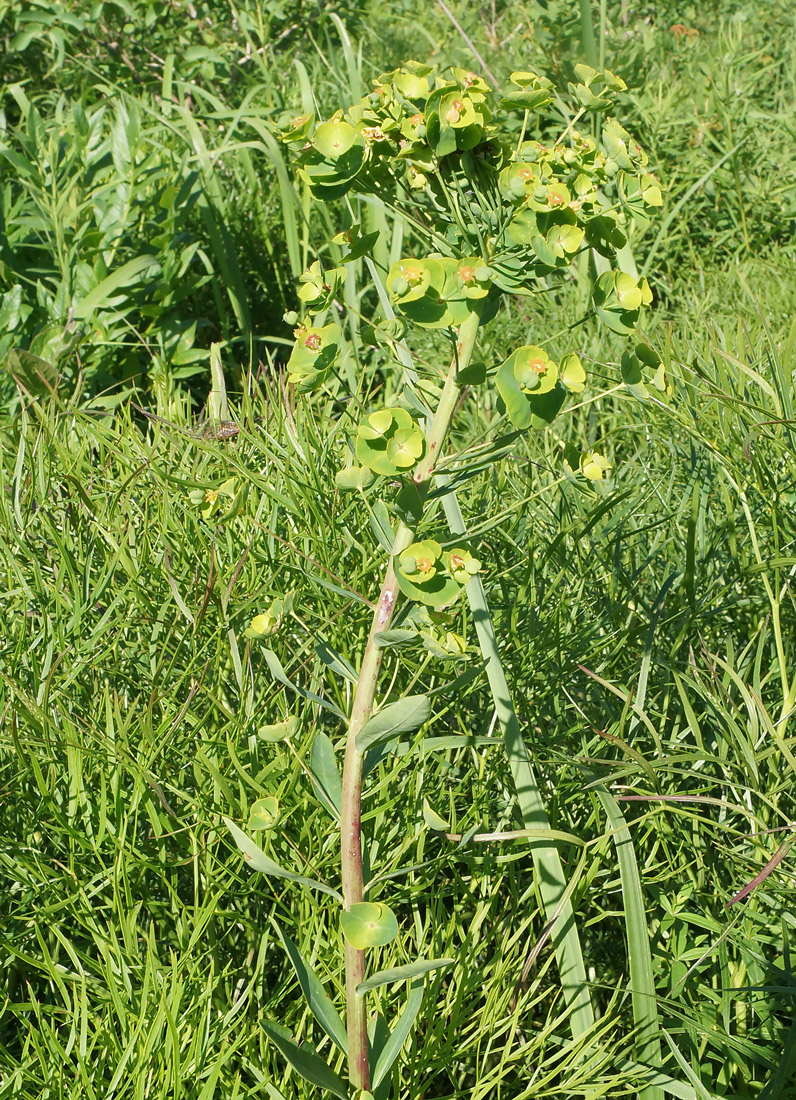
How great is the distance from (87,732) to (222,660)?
0.18 meters

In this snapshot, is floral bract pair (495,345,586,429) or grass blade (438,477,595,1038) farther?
grass blade (438,477,595,1038)

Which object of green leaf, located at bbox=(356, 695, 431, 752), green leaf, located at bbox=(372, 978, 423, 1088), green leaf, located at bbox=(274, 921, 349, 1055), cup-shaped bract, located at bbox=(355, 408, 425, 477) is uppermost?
cup-shaped bract, located at bbox=(355, 408, 425, 477)

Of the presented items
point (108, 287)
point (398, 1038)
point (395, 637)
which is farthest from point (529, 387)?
point (108, 287)

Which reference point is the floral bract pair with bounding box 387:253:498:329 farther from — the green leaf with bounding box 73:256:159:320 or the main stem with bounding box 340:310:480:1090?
the green leaf with bounding box 73:256:159:320

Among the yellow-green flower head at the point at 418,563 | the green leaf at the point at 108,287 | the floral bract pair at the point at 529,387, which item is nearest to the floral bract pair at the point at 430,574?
the yellow-green flower head at the point at 418,563

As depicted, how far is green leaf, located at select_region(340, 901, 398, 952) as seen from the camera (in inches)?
27.3

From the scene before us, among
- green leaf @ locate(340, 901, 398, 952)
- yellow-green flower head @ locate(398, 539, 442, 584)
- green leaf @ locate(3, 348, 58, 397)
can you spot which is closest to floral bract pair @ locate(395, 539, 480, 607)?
yellow-green flower head @ locate(398, 539, 442, 584)

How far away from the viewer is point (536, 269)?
2.39 ft

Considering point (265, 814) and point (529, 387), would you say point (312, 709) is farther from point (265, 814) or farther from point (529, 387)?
point (529, 387)

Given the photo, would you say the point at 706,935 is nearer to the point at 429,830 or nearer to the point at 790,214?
the point at 429,830

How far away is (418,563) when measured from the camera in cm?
66

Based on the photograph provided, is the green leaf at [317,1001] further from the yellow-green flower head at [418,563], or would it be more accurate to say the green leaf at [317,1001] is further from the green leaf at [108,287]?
the green leaf at [108,287]

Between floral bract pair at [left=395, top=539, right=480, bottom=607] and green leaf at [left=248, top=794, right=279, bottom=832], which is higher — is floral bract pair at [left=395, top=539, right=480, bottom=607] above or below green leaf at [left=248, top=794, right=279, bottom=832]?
above

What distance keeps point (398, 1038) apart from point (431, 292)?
59 cm
